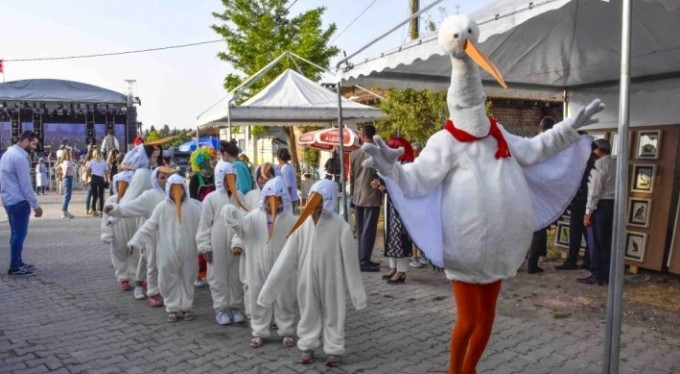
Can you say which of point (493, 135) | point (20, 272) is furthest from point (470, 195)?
→ point (20, 272)

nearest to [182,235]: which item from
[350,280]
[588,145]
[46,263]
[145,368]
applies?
[145,368]

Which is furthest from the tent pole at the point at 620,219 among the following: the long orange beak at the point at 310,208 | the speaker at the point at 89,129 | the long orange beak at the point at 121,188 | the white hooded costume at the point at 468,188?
the speaker at the point at 89,129

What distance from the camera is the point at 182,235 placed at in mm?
5250

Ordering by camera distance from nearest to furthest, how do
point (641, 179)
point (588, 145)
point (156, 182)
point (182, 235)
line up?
point (588, 145) → point (182, 235) → point (156, 182) → point (641, 179)

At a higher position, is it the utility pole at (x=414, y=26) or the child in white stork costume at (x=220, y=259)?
the utility pole at (x=414, y=26)

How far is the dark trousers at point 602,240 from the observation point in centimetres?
658

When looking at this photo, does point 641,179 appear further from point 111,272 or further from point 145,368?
point 111,272

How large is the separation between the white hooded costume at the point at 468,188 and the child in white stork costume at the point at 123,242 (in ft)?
14.3

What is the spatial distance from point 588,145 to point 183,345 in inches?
138

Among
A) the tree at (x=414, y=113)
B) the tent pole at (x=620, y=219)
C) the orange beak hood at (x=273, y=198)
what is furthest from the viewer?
the tree at (x=414, y=113)

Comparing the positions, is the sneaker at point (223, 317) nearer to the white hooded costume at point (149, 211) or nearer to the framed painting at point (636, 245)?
the white hooded costume at point (149, 211)

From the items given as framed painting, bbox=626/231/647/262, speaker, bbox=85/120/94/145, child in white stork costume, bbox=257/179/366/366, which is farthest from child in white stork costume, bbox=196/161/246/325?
speaker, bbox=85/120/94/145

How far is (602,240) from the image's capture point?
6.62 metres

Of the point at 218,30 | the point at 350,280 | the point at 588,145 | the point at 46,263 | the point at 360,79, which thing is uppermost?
the point at 218,30
